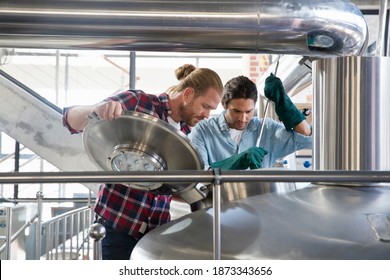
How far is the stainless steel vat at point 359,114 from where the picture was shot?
1081mm

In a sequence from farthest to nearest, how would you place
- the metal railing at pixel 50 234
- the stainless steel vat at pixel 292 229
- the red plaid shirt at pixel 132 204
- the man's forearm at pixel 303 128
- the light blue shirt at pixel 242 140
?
the metal railing at pixel 50 234 < the light blue shirt at pixel 242 140 < the man's forearm at pixel 303 128 < the red plaid shirt at pixel 132 204 < the stainless steel vat at pixel 292 229

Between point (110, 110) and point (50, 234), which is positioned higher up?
point (110, 110)

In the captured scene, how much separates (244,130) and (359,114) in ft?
2.99

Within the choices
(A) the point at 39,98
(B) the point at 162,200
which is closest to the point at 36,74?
(A) the point at 39,98

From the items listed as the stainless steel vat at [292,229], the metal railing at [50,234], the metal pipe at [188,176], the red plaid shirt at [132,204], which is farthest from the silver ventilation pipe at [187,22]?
the metal railing at [50,234]

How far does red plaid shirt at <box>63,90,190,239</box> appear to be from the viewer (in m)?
1.29

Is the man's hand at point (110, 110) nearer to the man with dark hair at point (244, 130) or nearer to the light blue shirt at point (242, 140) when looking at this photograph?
the man with dark hair at point (244, 130)

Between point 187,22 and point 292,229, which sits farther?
point 187,22

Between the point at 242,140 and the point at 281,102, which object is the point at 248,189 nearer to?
the point at 281,102

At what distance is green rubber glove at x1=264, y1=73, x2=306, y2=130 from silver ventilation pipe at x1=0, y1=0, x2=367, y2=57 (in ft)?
0.81

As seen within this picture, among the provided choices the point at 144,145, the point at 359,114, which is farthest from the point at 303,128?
the point at 144,145

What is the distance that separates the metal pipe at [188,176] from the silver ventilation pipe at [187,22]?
1.68ft

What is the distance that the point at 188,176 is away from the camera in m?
0.82
